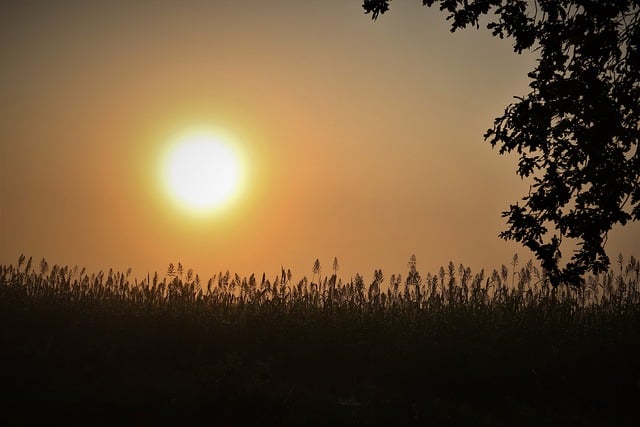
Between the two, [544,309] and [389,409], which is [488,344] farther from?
[389,409]

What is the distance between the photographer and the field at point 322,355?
14172mm

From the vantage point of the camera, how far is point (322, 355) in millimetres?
16984

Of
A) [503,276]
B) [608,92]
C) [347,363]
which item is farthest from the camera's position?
[503,276]

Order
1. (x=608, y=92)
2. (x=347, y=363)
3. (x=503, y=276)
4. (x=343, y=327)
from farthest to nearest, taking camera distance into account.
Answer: (x=503, y=276) < (x=343, y=327) < (x=347, y=363) < (x=608, y=92)

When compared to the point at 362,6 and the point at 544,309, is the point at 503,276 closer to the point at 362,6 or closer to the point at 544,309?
the point at 544,309

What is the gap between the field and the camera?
14.2 meters

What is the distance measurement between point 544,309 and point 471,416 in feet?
18.5

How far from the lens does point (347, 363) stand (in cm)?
1658

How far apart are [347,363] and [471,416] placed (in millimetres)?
3641

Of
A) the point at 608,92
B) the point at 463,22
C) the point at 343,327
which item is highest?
the point at 463,22

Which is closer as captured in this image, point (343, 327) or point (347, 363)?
point (347, 363)

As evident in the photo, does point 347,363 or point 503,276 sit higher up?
point 503,276

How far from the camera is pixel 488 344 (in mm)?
16844

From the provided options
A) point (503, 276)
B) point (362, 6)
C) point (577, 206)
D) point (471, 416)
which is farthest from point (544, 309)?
point (362, 6)
